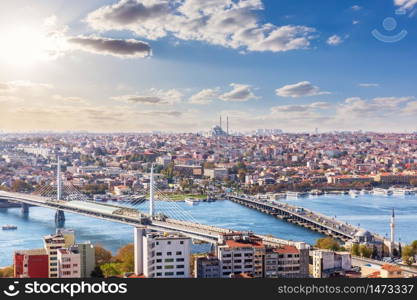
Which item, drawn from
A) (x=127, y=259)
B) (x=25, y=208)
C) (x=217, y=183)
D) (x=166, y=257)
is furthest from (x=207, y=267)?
(x=217, y=183)

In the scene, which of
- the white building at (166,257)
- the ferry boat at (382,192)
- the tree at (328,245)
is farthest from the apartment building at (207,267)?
the ferry boat at (382,192)

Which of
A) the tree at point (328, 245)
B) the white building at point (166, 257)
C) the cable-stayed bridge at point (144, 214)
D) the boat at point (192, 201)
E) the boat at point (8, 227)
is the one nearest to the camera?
the white building at point (166, 257)

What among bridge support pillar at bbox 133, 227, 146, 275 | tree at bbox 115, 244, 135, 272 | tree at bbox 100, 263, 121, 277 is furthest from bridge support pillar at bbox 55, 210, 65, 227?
bridge support pillar at bbox 133, 227, 146, 275

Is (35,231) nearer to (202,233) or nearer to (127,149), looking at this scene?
(202,233)

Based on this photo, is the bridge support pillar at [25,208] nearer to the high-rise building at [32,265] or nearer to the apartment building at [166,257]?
the high-rise building at [32,265]

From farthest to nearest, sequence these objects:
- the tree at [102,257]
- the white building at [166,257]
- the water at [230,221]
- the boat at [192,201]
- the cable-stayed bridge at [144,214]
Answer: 1. the boat at [192,201]
2. the water at [230,221]
3. the cable-stayed bridge at [144,214]
4. the tree at [102,257]
5. the white building at [166,257]

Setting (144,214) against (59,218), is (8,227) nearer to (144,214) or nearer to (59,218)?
(59,218)

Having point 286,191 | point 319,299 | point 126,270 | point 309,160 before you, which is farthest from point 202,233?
point 309,160

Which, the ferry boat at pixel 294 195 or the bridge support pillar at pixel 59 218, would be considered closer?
the bridge support pillar at pixel 59 218
